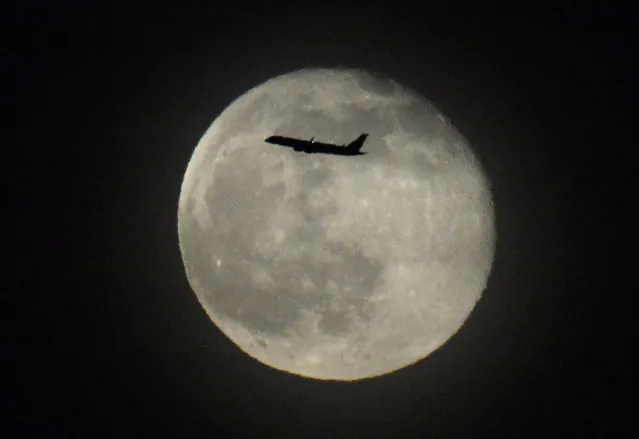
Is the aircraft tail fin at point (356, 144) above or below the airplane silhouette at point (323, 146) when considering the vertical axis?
above

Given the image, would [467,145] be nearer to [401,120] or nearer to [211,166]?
[401,120]

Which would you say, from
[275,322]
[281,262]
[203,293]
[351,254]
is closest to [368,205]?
[351,254]

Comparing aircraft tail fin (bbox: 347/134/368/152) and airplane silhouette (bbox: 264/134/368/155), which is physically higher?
aircraft tail fin (bbox: 347/134/368/152)

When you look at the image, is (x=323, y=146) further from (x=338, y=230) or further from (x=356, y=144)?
(x=338, y=230)

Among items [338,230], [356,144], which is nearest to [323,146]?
[356,144]

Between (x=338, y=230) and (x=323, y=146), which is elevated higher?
(x=323, y=146)

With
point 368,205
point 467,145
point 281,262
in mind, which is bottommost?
point 281,262

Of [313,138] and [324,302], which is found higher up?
[313,138]

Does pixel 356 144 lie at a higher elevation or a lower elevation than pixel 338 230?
higher
